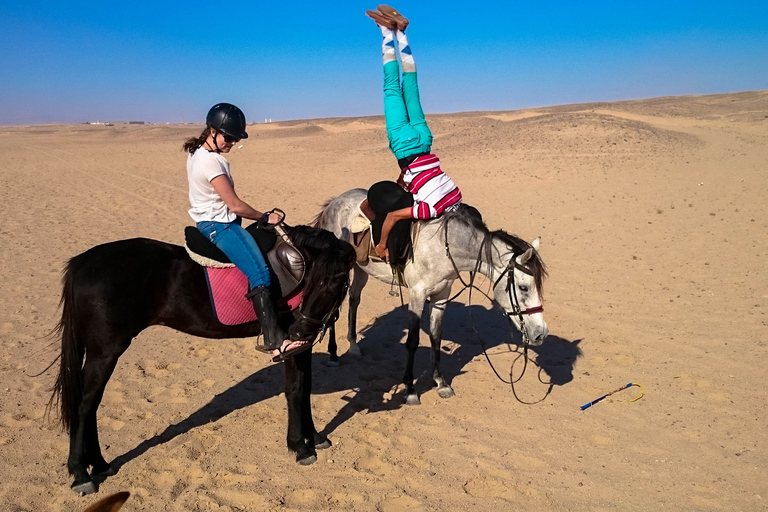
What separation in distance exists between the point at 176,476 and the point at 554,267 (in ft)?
24.0

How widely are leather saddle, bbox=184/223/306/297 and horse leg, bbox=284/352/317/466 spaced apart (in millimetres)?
617

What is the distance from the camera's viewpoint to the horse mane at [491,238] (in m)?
4.76

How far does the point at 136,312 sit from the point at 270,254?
41.2 inches

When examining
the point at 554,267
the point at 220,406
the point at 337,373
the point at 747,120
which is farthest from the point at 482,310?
the point at 747,120

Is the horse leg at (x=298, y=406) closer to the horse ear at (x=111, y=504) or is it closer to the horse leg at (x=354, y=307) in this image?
the horse ear at (x=111, y=504)

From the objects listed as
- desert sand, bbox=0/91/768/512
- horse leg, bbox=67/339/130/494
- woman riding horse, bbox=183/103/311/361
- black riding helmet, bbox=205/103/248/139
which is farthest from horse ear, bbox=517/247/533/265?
horse leg, bbox=67/339/130/494

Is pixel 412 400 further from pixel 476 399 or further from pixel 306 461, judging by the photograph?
pixel 306 461

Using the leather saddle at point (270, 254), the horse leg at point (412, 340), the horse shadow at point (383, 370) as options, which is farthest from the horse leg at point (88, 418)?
the horse leg at point (412, 340)

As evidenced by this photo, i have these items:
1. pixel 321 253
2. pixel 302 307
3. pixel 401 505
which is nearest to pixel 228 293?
pixel 302 307

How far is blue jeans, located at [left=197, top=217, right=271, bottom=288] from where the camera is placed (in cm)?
388

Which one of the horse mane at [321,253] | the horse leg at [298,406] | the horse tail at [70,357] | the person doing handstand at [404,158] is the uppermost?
the person doing handstand at [404,158]

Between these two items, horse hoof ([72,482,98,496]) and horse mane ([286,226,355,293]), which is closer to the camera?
horse hoof ([72,482,98,496])

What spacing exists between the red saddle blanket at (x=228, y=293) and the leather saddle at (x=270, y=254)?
0.22 ft

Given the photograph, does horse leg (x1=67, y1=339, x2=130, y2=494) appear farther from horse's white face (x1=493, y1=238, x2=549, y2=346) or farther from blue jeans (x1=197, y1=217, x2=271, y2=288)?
horse's white face (x1=493, y1=238, x2=549, y2=346)
